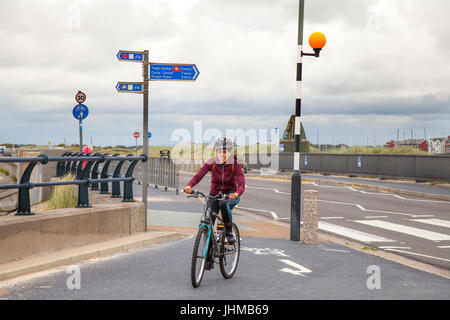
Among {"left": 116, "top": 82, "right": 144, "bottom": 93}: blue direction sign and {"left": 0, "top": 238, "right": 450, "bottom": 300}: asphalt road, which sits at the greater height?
{"left": 116, "top": 82, "right": 144, "bottom": 93}: blue direction sign

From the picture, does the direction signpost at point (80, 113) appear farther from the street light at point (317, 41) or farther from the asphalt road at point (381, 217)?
the street light at point (317, 41)

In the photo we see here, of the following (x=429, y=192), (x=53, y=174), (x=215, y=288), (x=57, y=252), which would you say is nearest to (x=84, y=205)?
(x=57, y=252)

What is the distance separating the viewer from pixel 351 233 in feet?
38.9

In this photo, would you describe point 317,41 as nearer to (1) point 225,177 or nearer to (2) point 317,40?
(2) point 317,40

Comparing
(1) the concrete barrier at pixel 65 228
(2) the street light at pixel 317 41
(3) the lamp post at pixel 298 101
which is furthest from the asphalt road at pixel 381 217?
(1) the concrete barrier at pixel 65 228

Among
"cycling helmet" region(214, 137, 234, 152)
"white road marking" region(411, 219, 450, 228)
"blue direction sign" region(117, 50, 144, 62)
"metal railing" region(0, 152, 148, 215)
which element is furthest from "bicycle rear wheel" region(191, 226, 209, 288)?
"white road marking" region(411, 219, 450, 228)

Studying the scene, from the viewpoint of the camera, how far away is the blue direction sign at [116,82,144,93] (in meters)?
9.54

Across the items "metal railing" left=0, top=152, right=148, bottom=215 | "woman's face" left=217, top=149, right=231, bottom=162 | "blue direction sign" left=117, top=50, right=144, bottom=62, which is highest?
"blue direction sign" left=117, top=50, right=144, bottom=62

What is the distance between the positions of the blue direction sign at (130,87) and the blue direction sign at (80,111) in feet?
43.0

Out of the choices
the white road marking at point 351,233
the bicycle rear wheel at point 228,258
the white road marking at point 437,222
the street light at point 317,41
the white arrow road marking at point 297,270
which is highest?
the street light at point 317,41

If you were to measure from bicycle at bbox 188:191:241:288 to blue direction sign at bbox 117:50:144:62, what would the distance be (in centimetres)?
418

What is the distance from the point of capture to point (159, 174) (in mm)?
22609

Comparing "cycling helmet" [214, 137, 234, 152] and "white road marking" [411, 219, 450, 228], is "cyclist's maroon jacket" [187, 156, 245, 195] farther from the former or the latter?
"white road marking" [411, 219, 450, 228]

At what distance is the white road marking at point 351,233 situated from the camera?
1105 cm
